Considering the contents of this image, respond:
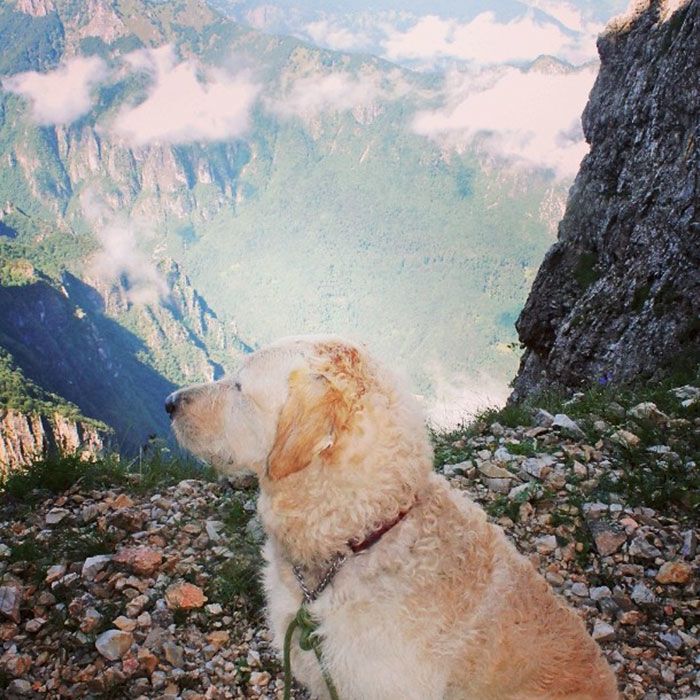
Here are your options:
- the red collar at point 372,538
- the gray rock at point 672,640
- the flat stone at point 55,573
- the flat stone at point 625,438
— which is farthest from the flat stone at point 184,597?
the flat stone at point 625,438

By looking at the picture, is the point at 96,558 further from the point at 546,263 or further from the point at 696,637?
the point at 546,263

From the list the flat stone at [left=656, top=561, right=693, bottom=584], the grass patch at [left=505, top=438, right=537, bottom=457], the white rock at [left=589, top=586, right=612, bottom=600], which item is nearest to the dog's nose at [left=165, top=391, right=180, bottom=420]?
the white rock at [left=589, top=586, right=612, bottom=600]

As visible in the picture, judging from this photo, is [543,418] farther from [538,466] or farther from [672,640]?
[672,640]

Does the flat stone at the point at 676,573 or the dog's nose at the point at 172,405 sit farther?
the flat stone at the point at 676,573

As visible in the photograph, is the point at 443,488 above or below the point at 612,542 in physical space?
above

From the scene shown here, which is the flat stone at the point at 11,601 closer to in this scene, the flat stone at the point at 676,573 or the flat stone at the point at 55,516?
the flat stone at the point at 55,516

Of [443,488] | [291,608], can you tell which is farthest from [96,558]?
[443,488]

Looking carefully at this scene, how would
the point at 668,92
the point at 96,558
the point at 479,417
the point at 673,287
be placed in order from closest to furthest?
the point at 96,558
the point at 479,417
the point at 673,287
the point at 668,92

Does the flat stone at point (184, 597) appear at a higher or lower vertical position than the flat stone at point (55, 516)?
higher
